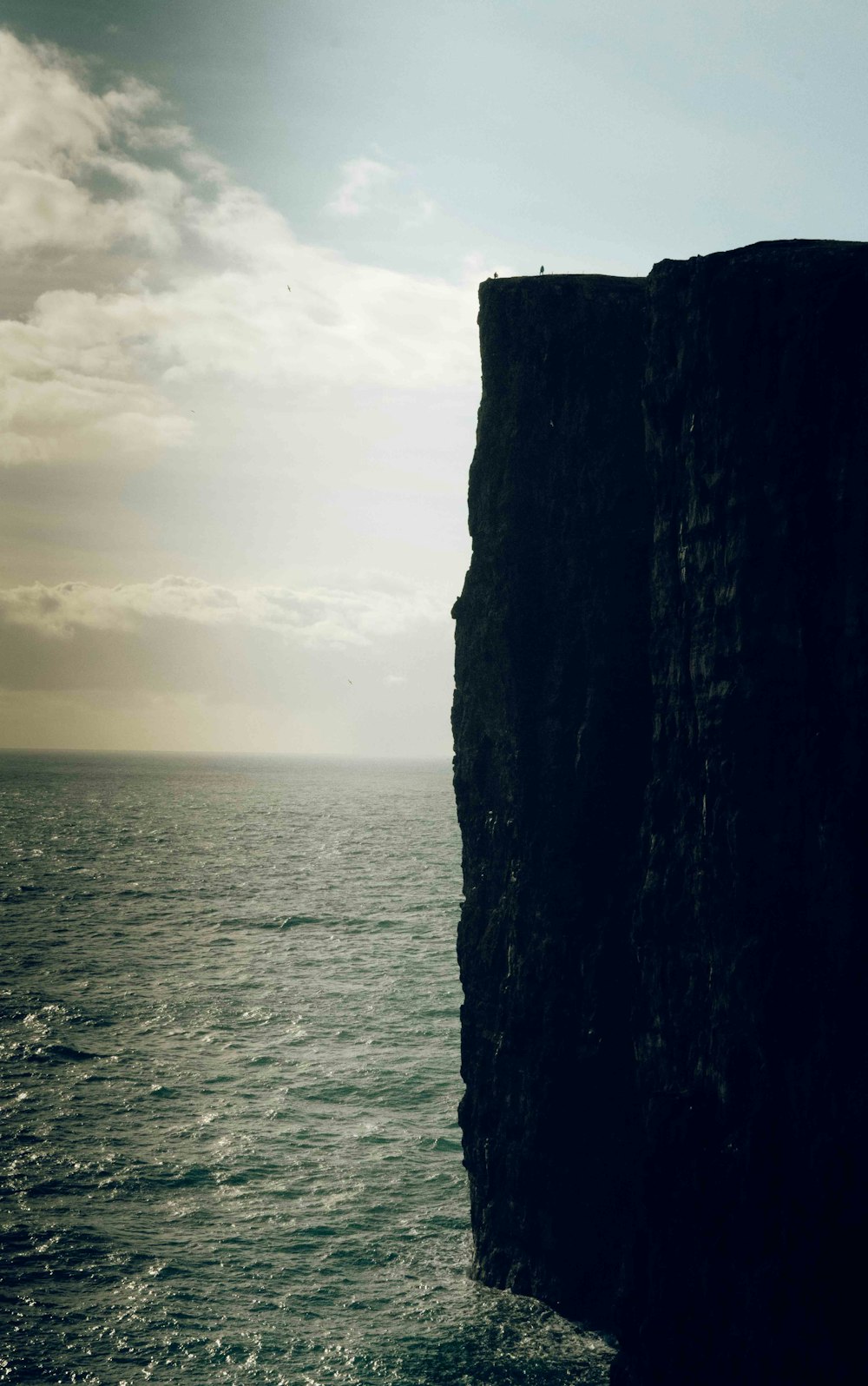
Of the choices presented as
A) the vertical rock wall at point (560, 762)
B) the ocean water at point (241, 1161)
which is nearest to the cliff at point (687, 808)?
the vertical rock wall at point (560, 762)

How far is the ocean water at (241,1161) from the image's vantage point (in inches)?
816

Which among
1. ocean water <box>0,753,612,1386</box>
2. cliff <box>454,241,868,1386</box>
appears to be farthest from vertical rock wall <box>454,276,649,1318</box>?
ocean water <box>0,753,612,1386</box>

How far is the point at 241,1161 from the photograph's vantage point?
96.6ft

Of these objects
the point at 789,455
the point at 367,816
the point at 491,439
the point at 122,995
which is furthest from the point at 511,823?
the point at 367,816

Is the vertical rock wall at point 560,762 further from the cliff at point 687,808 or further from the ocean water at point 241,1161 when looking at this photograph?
the ocean water at point 241,1161

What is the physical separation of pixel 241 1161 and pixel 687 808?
794 inches

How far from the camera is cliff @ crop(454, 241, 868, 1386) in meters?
15.0

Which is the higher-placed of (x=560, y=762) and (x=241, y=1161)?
(x=560, y=762)

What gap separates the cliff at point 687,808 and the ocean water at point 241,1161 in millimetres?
3102

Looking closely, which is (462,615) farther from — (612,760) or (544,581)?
(612,760)

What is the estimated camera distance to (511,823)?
24.0 meters

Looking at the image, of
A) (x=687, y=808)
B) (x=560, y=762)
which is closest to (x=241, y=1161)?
(x=560, y=762)

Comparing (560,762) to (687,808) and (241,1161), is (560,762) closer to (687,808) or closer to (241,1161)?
(687,808)

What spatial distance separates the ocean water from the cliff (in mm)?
3102
